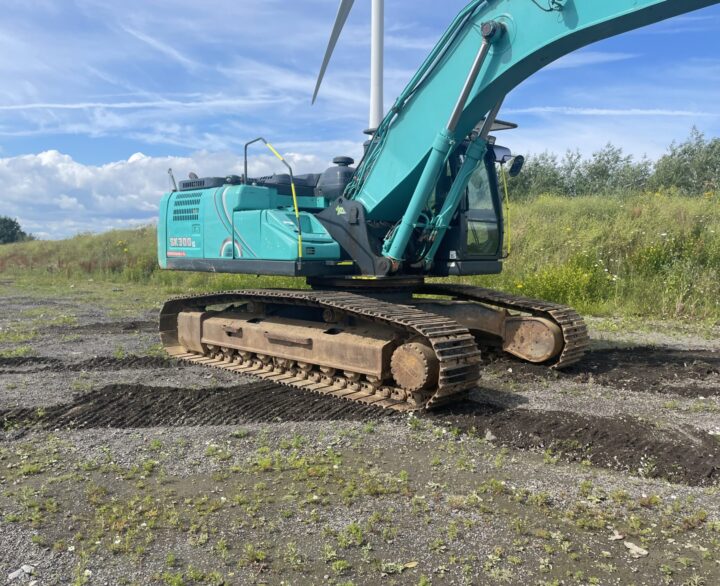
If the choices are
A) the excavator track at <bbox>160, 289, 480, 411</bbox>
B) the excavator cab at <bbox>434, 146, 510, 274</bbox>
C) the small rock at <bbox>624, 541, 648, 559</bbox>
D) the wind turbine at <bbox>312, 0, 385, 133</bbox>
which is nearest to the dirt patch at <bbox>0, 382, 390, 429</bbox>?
the excavator track at <bbox>160, 289, 480, 411</bbox>

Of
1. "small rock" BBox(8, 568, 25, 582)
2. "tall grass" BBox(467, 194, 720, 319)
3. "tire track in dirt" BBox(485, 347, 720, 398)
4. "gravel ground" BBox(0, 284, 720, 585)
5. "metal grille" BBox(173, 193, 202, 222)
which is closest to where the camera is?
"small rock" BBox(8, 568, 25, 582)

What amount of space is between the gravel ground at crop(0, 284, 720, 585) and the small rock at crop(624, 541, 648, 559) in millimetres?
15

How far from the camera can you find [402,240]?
6.80 meters

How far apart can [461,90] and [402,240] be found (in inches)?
62.8

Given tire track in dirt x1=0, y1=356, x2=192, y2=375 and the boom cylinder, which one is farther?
tire track in dirt x1=0, y1=356, x2=192, y2=375

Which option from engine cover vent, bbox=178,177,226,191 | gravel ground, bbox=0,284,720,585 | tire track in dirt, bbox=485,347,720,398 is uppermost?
engine cover vent, bbox=178,177,226,191

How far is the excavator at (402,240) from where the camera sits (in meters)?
5.96

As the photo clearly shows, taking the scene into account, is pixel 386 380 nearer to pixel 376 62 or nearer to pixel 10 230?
pixel 376 62

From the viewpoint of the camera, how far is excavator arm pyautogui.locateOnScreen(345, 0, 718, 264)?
17.8ft

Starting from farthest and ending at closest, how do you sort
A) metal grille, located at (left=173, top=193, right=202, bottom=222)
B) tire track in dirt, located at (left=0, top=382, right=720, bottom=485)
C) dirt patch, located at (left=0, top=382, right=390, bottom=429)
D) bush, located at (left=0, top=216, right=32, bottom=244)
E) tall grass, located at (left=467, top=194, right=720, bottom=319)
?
bush, located at (left=0, top=216, right=32, bottom=244), tall grass, located at (left=467, top=194, right=720, bottom=319), metal grille, located at (left=173, top=193, right=202, bottom=222), dirt patch, located at (left=0, top=382, right=390, bottom=429), tire track in dirt, located at (left=0, top=382, right=720, bottom=485)

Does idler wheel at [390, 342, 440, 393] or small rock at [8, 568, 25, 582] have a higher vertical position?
idler wheel at [390, 342, 440, 393]

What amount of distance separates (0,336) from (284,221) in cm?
577

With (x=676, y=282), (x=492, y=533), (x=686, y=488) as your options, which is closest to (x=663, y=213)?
(x=676, y=282)

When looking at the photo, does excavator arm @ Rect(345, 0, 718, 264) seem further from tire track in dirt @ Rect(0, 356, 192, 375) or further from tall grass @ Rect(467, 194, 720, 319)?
tall grass @ Rect(467, 194, 720, 319)
